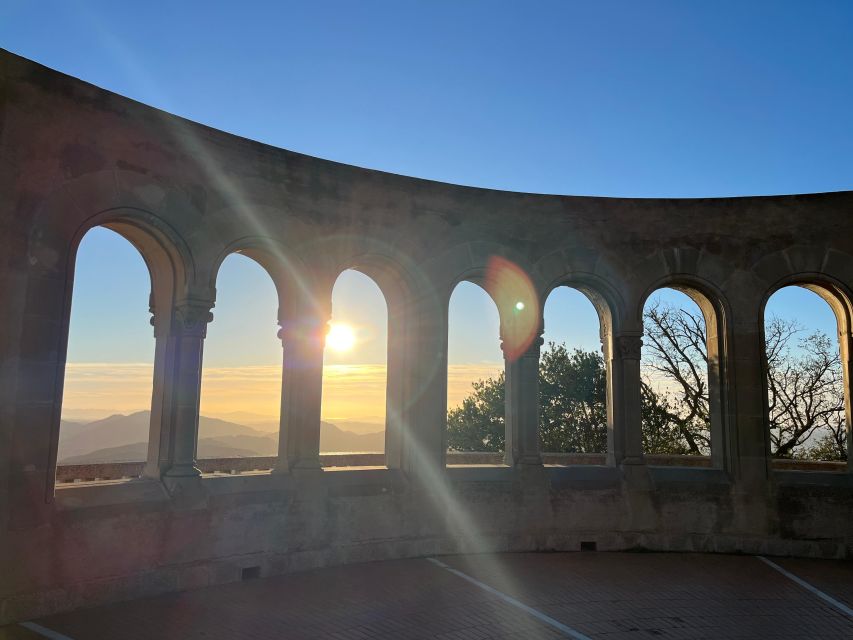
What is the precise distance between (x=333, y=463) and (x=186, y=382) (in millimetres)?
6034

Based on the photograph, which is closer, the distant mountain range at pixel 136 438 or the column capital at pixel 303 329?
the column capital at pixel 303 329

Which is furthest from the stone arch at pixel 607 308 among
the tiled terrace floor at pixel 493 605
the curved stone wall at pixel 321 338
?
the tiled terrace floor at pixel 493 605

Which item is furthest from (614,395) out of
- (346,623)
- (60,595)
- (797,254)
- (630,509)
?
(60,595)

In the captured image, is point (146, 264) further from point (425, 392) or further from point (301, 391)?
point (425, 392)

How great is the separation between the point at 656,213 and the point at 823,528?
18.0ft

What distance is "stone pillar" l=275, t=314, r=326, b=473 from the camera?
8.97 m

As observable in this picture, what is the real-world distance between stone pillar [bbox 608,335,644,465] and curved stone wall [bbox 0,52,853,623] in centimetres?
3

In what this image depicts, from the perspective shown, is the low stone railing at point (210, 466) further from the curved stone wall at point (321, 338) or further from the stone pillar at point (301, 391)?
the curved stone wall at point (321, 338)

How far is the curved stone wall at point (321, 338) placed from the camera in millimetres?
6855

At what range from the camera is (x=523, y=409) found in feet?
34.0

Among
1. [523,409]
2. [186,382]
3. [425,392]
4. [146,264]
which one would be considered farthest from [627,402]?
[146,264]

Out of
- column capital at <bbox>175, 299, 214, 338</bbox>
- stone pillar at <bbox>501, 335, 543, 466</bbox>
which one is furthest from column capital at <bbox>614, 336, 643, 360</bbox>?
column capital at <bbox>175, 299, 214, 338</bbox>

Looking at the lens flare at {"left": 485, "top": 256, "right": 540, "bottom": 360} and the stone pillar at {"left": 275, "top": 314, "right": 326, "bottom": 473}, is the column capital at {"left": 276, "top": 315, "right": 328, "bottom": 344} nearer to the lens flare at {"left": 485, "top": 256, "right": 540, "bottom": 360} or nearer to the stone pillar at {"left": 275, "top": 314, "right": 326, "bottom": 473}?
the stone pillar at {"left": 275, "top": 314, "right": 326, "bottom": 473}

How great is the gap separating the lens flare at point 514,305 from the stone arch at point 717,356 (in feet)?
5.64
